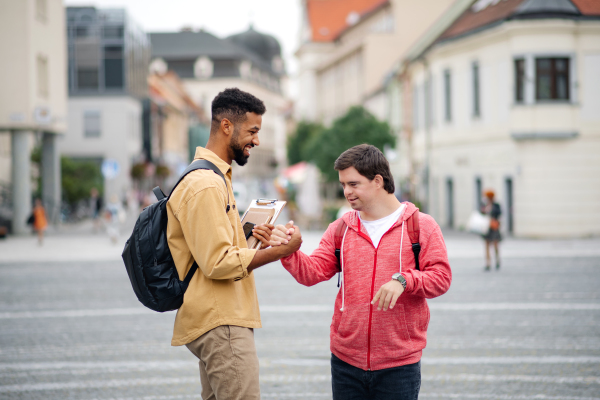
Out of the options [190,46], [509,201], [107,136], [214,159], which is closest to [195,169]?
[214,159]

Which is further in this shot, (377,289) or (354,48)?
(354,48)

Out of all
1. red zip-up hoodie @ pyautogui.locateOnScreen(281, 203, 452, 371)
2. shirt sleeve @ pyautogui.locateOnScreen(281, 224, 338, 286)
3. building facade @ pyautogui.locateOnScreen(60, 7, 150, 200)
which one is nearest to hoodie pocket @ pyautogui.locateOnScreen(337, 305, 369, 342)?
red zip-up hoodie @ pyautogui.locateOnScreen(281, 203, 452, 371)

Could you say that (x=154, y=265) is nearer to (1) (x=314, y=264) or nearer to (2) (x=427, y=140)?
(1) (x=314, y=264)

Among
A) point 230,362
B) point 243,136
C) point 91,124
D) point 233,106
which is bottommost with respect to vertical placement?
point 230,362

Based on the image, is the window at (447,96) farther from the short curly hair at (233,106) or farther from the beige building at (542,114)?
the short curly hair at (233,106)

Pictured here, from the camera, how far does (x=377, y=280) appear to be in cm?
363

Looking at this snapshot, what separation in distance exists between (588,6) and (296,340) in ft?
73.5

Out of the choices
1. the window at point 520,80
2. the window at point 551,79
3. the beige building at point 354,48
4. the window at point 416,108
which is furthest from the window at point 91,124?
the window at point 551,79

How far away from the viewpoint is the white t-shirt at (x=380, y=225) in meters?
3.70

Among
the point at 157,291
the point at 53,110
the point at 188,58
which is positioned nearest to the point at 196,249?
the point at 157,291

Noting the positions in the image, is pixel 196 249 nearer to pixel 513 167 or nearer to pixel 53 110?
pixel 513 167

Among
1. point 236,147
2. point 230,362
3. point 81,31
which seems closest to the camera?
point 230,362

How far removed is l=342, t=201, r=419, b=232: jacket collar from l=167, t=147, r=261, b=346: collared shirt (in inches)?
21.6

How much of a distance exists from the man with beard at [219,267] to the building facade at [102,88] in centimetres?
4543
